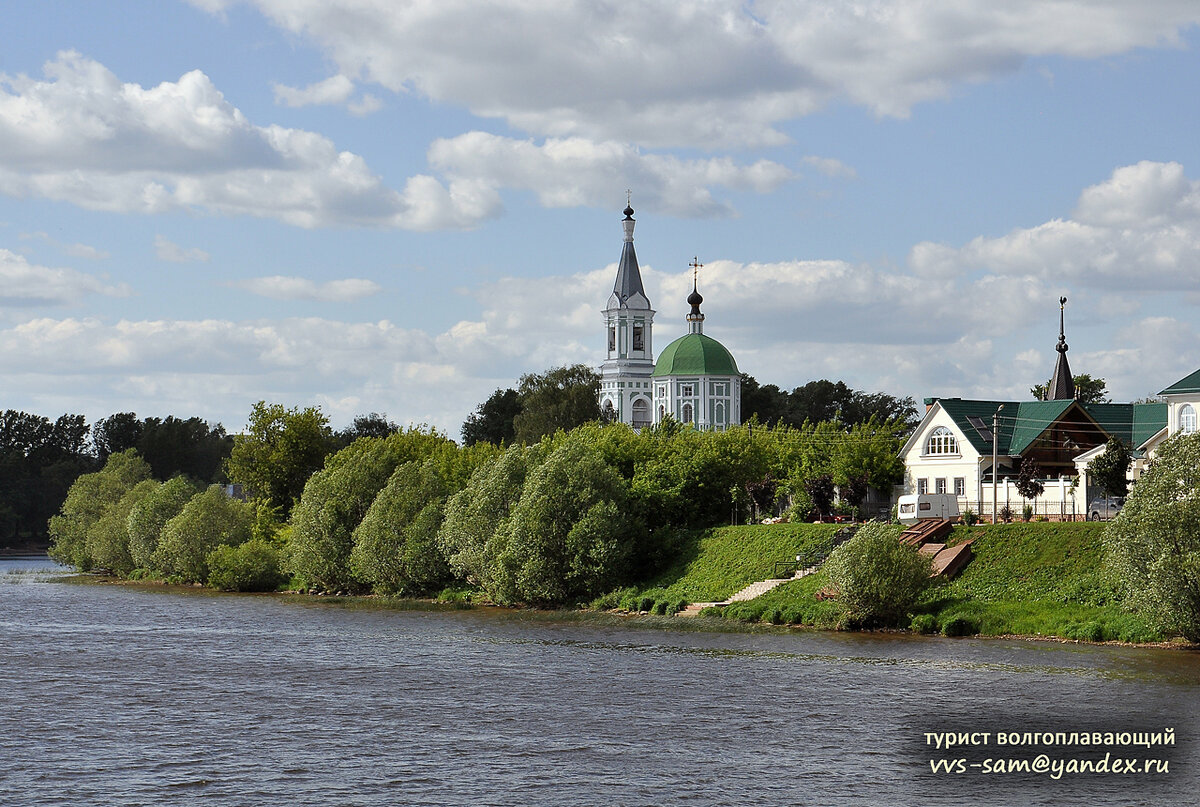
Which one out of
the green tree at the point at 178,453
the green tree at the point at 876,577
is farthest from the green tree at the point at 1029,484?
the green tree at the point at 178,453

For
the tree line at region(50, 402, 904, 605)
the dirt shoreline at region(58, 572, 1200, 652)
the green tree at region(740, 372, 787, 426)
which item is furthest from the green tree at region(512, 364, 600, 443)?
the dirt shoreline at region(58, 572, 1200, 652)

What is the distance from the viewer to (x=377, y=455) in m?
85.4

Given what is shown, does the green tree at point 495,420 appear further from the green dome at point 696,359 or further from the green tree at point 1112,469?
the green tree at point 1112,469

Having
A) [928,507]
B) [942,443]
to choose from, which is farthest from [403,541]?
[942,443]

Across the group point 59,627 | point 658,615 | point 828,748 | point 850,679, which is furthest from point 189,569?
point 828,748

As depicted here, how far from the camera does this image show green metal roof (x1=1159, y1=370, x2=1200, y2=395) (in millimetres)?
71125

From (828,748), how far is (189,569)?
2716 inches

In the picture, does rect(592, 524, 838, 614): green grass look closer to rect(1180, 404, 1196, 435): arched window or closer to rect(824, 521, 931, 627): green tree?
rect(824, 521, 931, 627): green tree

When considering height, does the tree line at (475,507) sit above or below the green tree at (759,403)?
below

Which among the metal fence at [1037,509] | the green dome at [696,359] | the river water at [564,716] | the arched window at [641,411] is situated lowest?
the river water at [564,716]

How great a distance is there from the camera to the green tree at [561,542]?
66.2 m

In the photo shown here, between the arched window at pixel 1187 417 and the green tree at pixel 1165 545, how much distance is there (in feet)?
78.8

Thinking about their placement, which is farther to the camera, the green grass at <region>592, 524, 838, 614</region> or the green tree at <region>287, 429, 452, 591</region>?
the green tree at <region>287, 429, 452, 591</region>

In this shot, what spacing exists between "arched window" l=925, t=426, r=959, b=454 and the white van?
1457 centimetres
